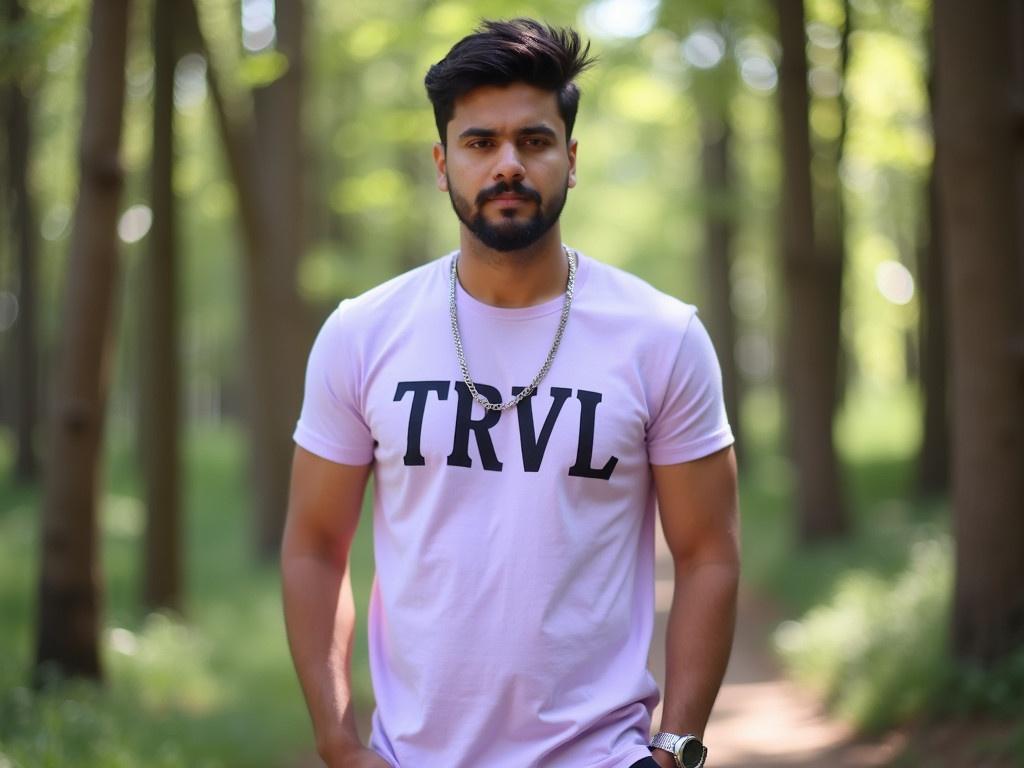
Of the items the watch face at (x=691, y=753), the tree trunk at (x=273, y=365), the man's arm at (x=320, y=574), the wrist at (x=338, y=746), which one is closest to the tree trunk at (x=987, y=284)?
the watch face at (x=691, y=753)

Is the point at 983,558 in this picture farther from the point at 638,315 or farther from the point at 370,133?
the point at 370,133

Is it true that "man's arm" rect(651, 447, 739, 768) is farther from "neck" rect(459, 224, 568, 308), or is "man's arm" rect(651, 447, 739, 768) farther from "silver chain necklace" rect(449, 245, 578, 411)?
"neck" rect(459, 224, 568, 308)

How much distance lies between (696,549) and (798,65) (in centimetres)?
1054

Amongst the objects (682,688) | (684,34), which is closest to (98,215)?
(682,688)

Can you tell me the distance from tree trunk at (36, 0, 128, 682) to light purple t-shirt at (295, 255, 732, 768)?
16.4ft

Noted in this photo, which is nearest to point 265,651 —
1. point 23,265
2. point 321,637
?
point 321,637

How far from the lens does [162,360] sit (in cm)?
1045

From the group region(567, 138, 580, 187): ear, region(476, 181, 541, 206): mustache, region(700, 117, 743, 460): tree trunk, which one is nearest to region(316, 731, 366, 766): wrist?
region(476, 181, 541, 206): mustache

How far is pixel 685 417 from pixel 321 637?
1.00 metres

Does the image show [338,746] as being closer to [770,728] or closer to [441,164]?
[441,164]

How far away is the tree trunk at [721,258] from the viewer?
20.9 m

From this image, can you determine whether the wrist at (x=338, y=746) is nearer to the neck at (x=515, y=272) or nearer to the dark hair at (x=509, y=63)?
the neck at (x=515, y=272)

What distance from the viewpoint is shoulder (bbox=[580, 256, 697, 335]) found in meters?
2.92

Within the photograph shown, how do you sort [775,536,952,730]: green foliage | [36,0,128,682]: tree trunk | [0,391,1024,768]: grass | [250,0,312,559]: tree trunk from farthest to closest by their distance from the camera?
[250,0,312,559]: tree trunk, [775,536,952,730]: green foliage, [36,0,128,682]: tree trunk, [0,391,1024,768]: grass
